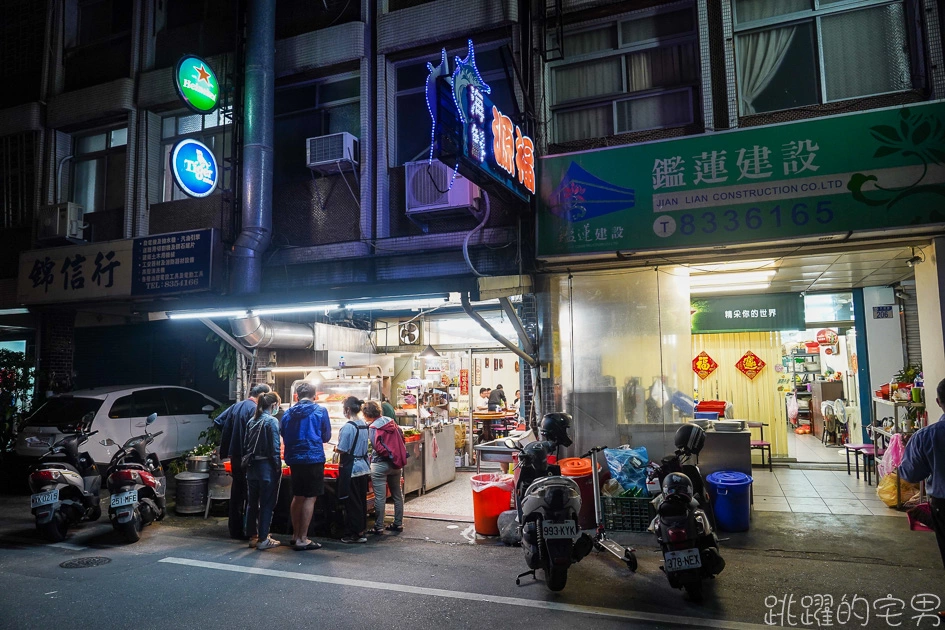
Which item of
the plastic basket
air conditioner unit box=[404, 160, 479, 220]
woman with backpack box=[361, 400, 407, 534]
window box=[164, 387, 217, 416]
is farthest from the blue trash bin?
window box=[164, 387, 217, 416]

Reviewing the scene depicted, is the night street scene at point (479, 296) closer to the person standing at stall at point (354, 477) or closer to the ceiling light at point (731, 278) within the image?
the person standing at stall at point (354, 477)

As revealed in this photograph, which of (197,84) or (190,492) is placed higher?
(197,84)

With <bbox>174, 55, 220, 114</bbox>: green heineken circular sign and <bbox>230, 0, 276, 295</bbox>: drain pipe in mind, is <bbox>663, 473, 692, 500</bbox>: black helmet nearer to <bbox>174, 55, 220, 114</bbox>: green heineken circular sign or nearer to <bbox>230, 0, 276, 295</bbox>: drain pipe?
<bbox>230, 0, 276, 295</bbox>: drain pipe

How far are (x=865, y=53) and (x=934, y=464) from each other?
260 inches

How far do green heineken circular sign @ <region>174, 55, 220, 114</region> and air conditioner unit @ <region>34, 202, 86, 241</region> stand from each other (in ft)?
13.3

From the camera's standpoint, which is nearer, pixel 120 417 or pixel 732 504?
pixel 732 504

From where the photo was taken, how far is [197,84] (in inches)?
438

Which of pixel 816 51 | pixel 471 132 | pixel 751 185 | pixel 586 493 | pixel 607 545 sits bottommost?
pixel 607 545

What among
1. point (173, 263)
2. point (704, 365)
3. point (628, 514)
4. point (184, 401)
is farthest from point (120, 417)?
point (704, 365)

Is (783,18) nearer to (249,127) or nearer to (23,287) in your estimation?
(249,127)

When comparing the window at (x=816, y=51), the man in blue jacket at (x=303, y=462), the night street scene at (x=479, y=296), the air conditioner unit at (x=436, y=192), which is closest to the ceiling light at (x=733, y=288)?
the night street scene at (x=479, y=296)

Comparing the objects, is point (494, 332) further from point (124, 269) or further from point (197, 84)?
point (124, 269)

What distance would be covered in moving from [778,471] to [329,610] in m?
9.99

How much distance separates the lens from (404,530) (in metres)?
8.37
